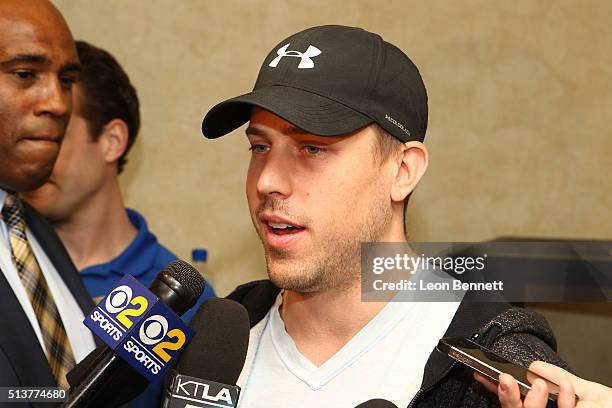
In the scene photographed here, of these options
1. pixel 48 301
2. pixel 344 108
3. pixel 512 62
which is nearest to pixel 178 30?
pixel 512 62

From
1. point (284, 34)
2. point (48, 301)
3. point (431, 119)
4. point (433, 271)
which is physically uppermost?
point (284, 34)

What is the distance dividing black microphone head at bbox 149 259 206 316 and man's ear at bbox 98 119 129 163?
132 cm

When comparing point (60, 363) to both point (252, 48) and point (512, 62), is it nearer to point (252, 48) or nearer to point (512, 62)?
point (252, 48)

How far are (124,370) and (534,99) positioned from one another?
175 centimetres

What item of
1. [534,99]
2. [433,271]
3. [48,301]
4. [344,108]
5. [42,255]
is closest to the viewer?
[344,108]

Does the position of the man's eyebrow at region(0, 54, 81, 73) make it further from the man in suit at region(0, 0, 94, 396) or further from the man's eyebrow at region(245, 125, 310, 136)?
the man's eyebrow at region(245, 125, 310, 136)

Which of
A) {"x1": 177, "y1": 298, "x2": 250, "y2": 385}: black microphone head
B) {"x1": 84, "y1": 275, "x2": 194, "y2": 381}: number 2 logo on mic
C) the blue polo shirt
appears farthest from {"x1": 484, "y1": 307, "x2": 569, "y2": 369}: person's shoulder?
the blue polo shirt

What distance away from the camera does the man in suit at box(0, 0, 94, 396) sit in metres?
1.37

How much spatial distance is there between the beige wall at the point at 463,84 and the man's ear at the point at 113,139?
0.23m

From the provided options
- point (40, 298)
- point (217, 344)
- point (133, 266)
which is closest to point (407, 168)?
point (217, 344)

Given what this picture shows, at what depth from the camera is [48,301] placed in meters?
1.40

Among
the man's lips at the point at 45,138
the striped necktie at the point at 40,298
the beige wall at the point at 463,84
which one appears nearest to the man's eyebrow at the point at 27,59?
the man's lips at the point at 45,138

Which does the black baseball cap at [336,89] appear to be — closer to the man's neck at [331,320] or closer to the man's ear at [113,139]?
the man's neck at [331,320]

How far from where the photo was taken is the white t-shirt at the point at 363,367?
116 centimetres
